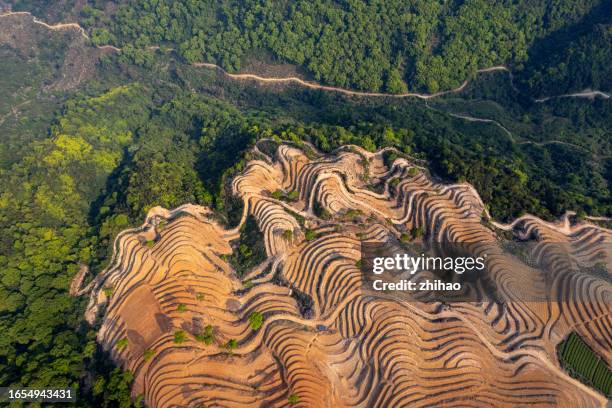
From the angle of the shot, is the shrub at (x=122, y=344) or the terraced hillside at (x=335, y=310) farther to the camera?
the shrub at (x=122, y=344)

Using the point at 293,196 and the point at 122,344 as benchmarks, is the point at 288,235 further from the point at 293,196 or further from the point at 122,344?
the point at 122,344

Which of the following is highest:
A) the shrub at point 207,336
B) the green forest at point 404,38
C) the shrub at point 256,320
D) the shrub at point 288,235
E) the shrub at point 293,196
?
the green forest at point 404,38

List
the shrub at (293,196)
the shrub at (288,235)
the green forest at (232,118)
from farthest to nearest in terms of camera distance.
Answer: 1. the shrub at (293,196)
2. the shrub at (288,235)
3. the green forest at (232,118)

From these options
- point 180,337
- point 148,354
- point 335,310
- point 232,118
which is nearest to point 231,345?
point 180,337

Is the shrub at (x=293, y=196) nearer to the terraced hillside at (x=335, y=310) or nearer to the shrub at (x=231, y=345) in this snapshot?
the terraced hillside at (x=335, y=310)

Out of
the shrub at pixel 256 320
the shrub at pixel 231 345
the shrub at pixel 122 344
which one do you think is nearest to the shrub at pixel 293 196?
the shrub at pixel 256 320

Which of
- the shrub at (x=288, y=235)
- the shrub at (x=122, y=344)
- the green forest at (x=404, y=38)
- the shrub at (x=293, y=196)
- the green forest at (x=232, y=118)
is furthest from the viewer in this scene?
the green forest at (x=404, y=38)

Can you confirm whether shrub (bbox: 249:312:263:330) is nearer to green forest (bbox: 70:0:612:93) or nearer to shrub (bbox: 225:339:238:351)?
shrub (bbox: 225:339:238:351)

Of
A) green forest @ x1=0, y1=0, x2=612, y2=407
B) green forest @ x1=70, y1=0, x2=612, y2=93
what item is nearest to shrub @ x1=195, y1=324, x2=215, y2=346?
green forest @ x1=0, y1=0, x2=612, y2=407
